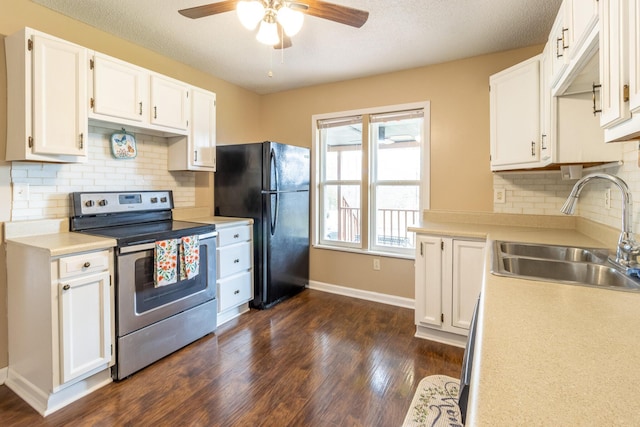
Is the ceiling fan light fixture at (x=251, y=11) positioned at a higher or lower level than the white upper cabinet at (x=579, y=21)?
higher

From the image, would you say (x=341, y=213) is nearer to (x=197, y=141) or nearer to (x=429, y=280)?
(x=429, y=280)

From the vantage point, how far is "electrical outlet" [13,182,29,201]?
6.80 feet

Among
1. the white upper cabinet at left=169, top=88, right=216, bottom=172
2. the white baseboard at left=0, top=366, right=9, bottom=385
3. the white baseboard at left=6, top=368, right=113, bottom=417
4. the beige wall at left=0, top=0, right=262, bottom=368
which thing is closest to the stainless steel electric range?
the white baseboard at left=6, top=368, right=113, bottom=417

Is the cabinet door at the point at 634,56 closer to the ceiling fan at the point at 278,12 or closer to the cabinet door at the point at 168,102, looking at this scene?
the ceiling fan at the point at 278,12

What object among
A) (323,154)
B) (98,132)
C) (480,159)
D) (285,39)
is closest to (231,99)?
(323,154)

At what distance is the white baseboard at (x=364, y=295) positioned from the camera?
340cm

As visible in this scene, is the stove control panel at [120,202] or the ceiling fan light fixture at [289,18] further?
the stove control panel at [120,202]

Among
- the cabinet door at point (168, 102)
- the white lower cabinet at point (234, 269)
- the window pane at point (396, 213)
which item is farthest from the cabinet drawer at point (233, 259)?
the window pane at point (396, 213)

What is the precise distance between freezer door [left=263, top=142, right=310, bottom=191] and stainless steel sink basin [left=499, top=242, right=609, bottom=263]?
212 centimetres

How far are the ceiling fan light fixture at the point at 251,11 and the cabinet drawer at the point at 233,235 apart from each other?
5.71ft

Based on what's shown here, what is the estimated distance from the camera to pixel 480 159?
9.81ft

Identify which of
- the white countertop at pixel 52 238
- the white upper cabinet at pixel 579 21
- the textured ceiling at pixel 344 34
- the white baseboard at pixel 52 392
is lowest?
the white baseboard at pixel 52 392

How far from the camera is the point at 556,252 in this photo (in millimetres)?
1840

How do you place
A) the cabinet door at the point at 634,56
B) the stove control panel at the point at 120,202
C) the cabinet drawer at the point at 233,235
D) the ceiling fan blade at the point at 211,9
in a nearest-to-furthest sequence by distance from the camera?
1. the cabinet door at the point at 634,56
2. the ceiling fan blade at the point at 211,9
3. the stove control panel at the point at 120,202
4. the cabinet drawer at the point at 233,235
